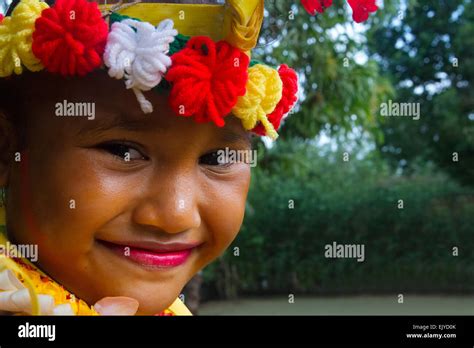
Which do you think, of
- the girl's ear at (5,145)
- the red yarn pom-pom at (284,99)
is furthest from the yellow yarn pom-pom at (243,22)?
the girl's ear at (5,145)

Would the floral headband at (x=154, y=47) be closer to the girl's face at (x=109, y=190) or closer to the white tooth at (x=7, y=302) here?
the girl's face at (x=109, y=190)

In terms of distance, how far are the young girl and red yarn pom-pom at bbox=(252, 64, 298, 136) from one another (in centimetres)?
10

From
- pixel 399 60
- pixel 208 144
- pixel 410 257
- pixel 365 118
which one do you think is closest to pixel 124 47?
pixel 208 144

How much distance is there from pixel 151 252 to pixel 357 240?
25.0 ft

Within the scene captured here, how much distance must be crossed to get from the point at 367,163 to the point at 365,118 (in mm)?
6240

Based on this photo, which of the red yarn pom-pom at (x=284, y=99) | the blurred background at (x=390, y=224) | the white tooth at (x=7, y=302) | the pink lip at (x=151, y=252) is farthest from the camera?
the blurred background at (x=390, y=224)

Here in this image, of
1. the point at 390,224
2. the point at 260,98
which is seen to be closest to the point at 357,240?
the point at 390,224

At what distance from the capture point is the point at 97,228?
1.28 meters

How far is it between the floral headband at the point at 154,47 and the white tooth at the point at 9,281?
0.39m

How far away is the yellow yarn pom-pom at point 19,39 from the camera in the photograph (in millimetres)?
1284

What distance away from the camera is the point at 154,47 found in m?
1.24

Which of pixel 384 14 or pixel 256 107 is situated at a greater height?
pixel 384 14

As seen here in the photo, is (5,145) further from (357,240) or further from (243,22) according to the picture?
(357,240)

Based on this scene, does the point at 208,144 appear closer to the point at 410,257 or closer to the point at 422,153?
the point at 410,257
